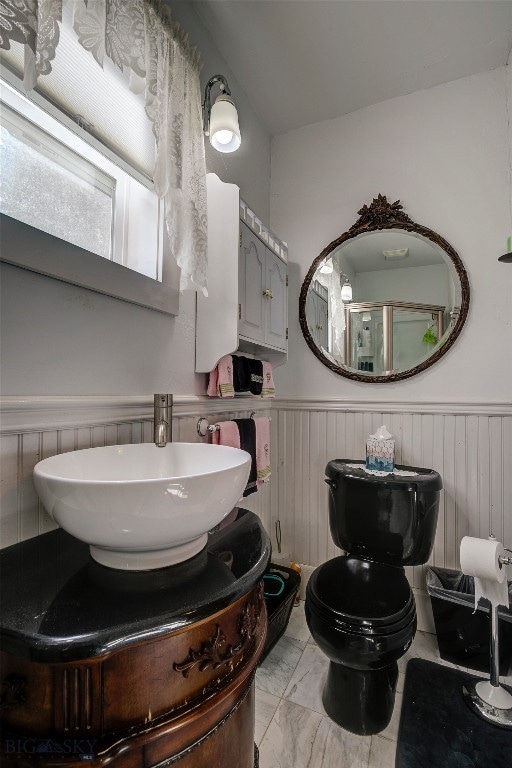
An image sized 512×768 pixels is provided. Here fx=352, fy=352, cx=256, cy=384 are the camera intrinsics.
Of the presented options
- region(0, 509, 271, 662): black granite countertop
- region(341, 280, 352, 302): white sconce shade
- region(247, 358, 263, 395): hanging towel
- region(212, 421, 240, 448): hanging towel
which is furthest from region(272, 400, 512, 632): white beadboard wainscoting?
region(0, 509, 271, 662): black granite countertop

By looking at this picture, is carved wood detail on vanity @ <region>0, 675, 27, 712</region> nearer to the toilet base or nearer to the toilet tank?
the toilet base

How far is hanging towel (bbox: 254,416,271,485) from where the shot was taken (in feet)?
5.12

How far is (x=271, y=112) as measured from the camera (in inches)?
78.2

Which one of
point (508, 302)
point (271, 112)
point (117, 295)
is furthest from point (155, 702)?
point (271, 112)

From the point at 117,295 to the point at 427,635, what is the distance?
194 centimetres

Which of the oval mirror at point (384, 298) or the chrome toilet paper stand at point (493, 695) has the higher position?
the oval mirror at point (384, 298)

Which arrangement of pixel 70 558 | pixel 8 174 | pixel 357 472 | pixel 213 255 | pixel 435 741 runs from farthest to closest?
pixel 357 472 → pixel 213 255 → pixel 435 741 → pixel 8 174 → pixel 70 558

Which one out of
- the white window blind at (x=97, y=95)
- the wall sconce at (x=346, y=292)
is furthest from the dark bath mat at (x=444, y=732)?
→ the white window blind at (x=97, y=95)

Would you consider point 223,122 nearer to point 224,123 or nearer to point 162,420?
point 224,123

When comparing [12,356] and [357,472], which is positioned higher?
[12,356]

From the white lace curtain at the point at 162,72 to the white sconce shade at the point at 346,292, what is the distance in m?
1.03

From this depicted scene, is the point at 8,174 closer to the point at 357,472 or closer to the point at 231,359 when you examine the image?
the point at 231,359

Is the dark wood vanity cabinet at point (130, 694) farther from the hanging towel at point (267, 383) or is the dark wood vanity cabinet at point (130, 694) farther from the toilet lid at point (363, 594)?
the hanging towel at point (267, 383)

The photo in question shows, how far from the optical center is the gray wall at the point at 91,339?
2.54 feet
